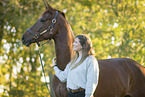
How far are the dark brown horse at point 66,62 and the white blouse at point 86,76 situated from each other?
2.04 feet

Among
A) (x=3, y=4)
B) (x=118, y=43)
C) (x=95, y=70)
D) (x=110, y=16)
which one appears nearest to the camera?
(x=95, y=70)

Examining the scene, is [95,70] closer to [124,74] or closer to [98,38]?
[124,74]

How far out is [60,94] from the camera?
14.5 feet

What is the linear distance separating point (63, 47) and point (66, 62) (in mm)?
300

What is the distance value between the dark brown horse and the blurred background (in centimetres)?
453

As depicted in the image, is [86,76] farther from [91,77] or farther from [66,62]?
[66,62]

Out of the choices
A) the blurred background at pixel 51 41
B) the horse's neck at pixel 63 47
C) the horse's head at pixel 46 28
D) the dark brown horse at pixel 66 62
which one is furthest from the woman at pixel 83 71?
the blurred background at pixel 51 41

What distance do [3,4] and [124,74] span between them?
1015cm

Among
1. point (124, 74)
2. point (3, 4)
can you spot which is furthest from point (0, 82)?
point (124, 74)

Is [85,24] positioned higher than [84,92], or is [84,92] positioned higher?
[85,24]

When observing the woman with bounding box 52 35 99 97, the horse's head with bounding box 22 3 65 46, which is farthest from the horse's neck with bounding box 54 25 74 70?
the woman with bounding box 52 35 99 97

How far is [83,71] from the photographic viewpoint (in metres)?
3.72

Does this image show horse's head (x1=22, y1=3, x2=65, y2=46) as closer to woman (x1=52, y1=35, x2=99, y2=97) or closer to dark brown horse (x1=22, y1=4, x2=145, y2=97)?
dark brown horse (x1=22, y1=4, x2=145, y2=97)

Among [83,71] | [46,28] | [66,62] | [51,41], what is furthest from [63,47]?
[51,41]
